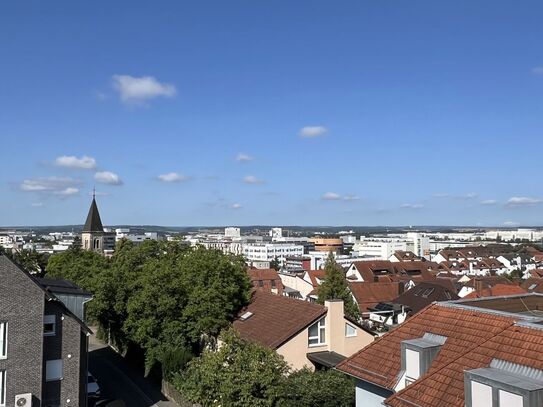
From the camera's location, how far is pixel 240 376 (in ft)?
65.5

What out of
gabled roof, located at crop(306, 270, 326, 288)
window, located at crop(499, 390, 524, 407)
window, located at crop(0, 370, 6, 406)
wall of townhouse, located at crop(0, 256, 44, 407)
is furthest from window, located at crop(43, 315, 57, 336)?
gabled roof, located at crop(306, 270, 326, 288)

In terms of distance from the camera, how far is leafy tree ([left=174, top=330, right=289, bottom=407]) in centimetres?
1984

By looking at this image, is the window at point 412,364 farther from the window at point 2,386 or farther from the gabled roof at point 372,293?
the gabled roof at point 372,293

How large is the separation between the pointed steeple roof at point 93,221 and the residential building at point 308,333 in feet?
274

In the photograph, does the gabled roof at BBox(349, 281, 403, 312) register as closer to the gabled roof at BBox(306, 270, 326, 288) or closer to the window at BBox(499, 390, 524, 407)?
the gabled roof at BBox(306, 270, 326, 288)

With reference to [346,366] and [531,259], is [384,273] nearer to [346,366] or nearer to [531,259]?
[531,259]

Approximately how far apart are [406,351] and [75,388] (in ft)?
50.7

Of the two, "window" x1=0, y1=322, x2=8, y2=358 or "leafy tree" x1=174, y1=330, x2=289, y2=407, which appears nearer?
"leafy tree" x1=174, y1=330, x2=289, y2=407

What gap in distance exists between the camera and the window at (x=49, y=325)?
76.7ft

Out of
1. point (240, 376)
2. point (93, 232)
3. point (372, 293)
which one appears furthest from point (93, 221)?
point (240, 376)

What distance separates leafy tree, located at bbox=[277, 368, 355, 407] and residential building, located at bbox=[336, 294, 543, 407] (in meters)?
2.97

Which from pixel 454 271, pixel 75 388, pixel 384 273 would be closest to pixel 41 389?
pixel 75 388

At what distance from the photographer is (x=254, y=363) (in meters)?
20.3

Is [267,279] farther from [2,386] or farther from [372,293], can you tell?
[2,386]
